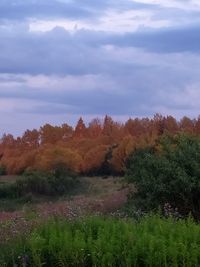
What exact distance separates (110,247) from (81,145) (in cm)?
5444

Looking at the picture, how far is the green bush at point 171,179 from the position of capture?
12.4m

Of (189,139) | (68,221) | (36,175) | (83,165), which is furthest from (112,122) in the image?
(68,221)

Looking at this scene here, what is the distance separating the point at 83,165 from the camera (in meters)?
58.4

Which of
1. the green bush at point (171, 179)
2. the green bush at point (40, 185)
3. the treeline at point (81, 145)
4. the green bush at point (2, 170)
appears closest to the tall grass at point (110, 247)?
the green bush at point (171, 179)

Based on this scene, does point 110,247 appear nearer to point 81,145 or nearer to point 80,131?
point 81,145

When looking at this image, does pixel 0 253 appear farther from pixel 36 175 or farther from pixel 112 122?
pixel 112 122

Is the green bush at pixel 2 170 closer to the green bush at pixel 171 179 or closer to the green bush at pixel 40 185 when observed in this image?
the green bush at pixel 40 185

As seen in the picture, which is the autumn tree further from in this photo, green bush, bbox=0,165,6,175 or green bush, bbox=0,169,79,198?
green bush, bbox=0,169,79,198

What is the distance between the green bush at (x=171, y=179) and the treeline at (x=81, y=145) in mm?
36586

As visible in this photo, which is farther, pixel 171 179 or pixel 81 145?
pixel 81 145

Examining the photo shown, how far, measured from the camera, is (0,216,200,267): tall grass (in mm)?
6727

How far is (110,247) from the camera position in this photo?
6.90 m

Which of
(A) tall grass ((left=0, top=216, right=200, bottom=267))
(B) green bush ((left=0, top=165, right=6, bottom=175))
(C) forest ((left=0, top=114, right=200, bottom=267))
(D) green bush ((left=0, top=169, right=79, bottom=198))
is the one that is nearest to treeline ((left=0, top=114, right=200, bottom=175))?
(B) green bush ((left=0, top=165, right=6, bottom=175))

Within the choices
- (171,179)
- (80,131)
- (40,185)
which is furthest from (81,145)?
(171,179)
